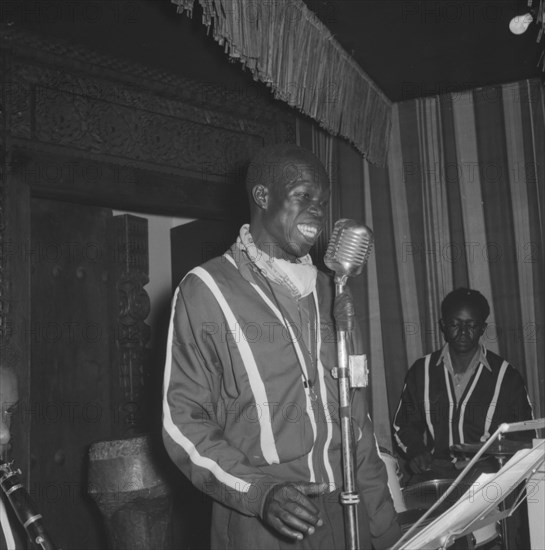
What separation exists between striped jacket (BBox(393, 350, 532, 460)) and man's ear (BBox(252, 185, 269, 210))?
2662 mm

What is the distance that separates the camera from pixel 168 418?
69.2 inches

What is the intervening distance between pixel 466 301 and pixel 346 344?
2.99 m

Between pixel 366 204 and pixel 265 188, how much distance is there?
2.96 meters

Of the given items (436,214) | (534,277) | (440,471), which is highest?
(436,214)

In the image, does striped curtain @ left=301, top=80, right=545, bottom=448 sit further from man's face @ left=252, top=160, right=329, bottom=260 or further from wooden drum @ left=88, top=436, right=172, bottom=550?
man's face @ left=252, top=160, right=329, bottom=260

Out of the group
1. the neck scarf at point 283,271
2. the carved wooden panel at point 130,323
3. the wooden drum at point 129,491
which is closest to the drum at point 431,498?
the wooden drum at point 129,491

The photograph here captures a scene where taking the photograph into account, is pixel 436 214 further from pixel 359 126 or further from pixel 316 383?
pixel 316 383

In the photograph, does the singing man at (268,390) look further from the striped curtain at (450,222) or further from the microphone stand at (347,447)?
the striped curtain at (450,222)

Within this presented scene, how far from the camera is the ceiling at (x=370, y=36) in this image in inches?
139

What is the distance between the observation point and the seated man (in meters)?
4.30

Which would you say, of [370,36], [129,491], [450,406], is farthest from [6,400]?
[450,406]

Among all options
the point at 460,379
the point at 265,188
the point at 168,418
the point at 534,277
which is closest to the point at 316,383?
the point at 168,418

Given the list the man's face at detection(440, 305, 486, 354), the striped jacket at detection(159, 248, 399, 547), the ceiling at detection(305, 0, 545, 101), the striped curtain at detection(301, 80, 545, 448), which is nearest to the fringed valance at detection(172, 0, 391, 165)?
the ceiling at detection(305, 0, 545, 101)

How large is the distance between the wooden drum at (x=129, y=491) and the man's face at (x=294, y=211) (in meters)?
1.91
